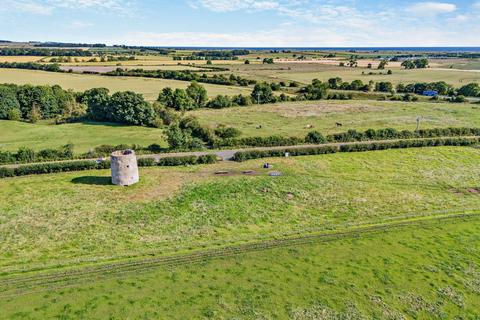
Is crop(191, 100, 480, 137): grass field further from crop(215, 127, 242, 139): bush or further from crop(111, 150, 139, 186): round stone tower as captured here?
crop(111, 150, 139, 186): round stone tower

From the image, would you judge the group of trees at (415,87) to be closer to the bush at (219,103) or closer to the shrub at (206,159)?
the bush at (219,103)

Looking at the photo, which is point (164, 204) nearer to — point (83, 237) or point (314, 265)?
point (83, 237)

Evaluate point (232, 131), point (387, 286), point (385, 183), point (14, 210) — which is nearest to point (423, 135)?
point (385, 183)

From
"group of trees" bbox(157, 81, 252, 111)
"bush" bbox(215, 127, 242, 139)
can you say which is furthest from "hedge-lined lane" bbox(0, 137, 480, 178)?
"group of trees" bbox(157, 81, 252, 111)

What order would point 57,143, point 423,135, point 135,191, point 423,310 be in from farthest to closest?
point 423,135 < point 57,143 < point 135,191 < point 423,310

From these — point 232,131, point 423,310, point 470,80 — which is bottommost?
point 423,310

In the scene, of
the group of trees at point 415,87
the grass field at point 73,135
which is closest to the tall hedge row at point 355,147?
the grass field at point 73,135

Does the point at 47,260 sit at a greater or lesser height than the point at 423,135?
lesser
